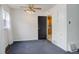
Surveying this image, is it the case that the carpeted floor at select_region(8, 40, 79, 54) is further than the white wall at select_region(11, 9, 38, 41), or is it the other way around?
the white wall at select_region(11, 9, 38, 41)

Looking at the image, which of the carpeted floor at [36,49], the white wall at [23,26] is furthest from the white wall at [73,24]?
the white wall at [23,26]

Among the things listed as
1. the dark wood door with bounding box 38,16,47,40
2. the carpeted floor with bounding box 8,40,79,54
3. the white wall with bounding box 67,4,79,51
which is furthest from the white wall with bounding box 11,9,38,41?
the white wall with bounding box 67,4,79,51

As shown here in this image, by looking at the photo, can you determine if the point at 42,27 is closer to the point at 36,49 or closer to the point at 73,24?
the point at 36,49

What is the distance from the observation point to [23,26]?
8.90 metres

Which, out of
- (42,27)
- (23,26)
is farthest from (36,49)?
(42,27)

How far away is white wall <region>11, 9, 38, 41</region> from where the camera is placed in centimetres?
870

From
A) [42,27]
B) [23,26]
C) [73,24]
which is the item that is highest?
[73,24]

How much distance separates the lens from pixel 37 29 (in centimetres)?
909

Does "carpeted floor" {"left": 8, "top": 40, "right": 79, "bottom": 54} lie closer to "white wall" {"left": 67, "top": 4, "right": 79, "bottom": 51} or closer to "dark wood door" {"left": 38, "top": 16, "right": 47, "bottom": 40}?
"white wall" {"left": 67, "top": 4, "right": 79, "bottom": 51}

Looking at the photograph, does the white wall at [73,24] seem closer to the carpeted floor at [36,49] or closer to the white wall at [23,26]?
the carpeted floor at [36,49]

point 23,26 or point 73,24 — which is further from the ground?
point 73,24

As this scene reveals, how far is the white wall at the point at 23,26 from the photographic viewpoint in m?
8.70
